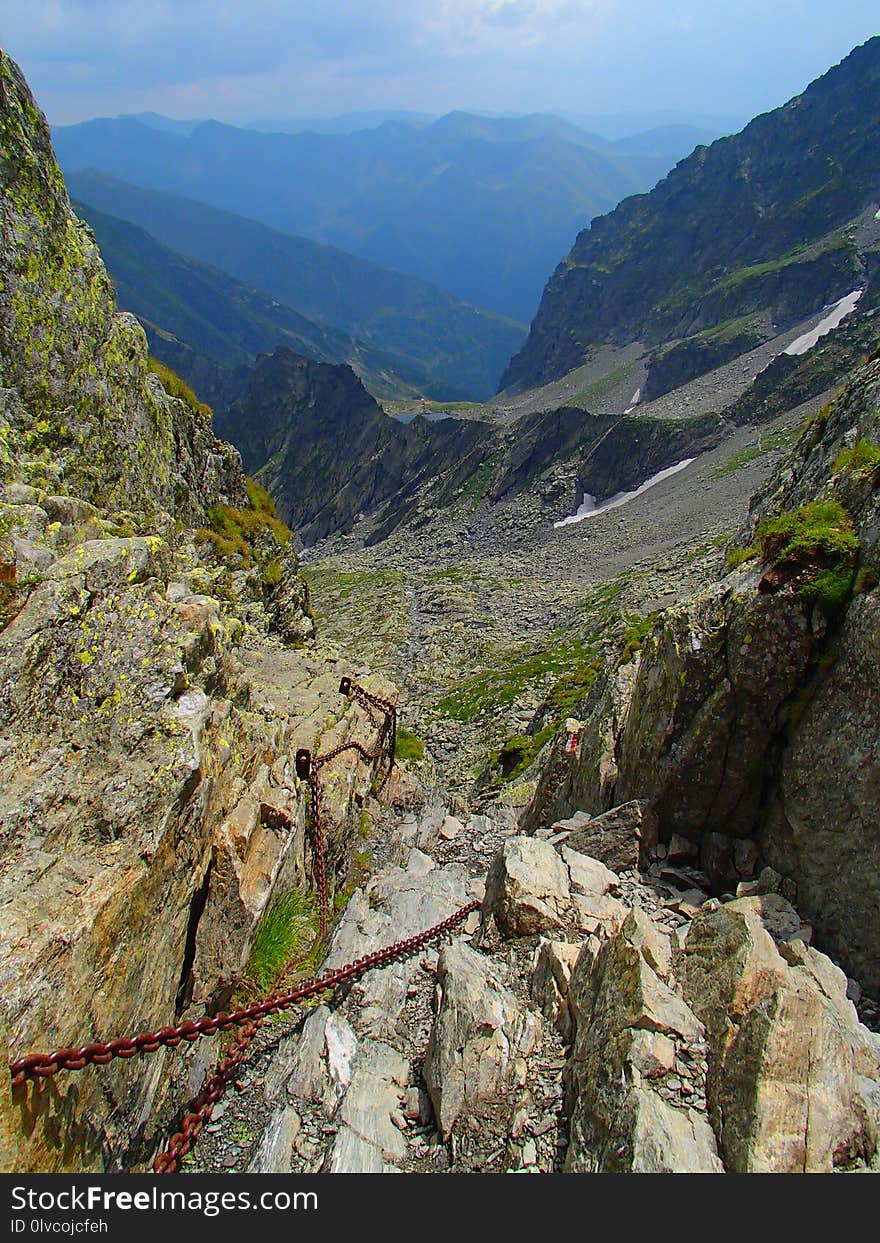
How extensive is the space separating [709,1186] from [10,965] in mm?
6394

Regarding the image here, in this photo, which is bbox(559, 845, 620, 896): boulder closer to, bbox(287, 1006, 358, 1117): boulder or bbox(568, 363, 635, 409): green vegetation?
bbox(287, 1006, 358, 1117): boulder

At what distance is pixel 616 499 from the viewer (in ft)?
422

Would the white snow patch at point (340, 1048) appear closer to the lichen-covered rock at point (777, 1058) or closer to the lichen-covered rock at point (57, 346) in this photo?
the lichen-covered rock at point (777, 1058)

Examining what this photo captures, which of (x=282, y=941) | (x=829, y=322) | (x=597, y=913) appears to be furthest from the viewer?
Result: (x=829, y=322)

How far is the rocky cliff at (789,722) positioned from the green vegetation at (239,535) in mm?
32709

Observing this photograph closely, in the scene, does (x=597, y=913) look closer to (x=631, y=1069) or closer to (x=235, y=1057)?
(x=631, y=1069)

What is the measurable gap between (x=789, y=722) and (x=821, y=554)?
330 centimetres

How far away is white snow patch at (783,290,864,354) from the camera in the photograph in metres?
141

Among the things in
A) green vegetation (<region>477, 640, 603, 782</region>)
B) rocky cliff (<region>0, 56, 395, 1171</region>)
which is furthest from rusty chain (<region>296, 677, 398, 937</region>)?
green vegetation (<region>477, 640, 603, 782</region>)

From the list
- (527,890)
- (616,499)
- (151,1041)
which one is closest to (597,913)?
(527,890)

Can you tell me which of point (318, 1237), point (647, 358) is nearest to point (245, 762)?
point (318, 1237)

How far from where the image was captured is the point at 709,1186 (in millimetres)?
5414

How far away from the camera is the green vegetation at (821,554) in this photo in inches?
480

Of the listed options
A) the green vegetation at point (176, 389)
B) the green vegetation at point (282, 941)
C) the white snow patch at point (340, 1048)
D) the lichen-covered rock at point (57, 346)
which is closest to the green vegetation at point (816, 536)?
the white snow patch at point (340, 1048)
